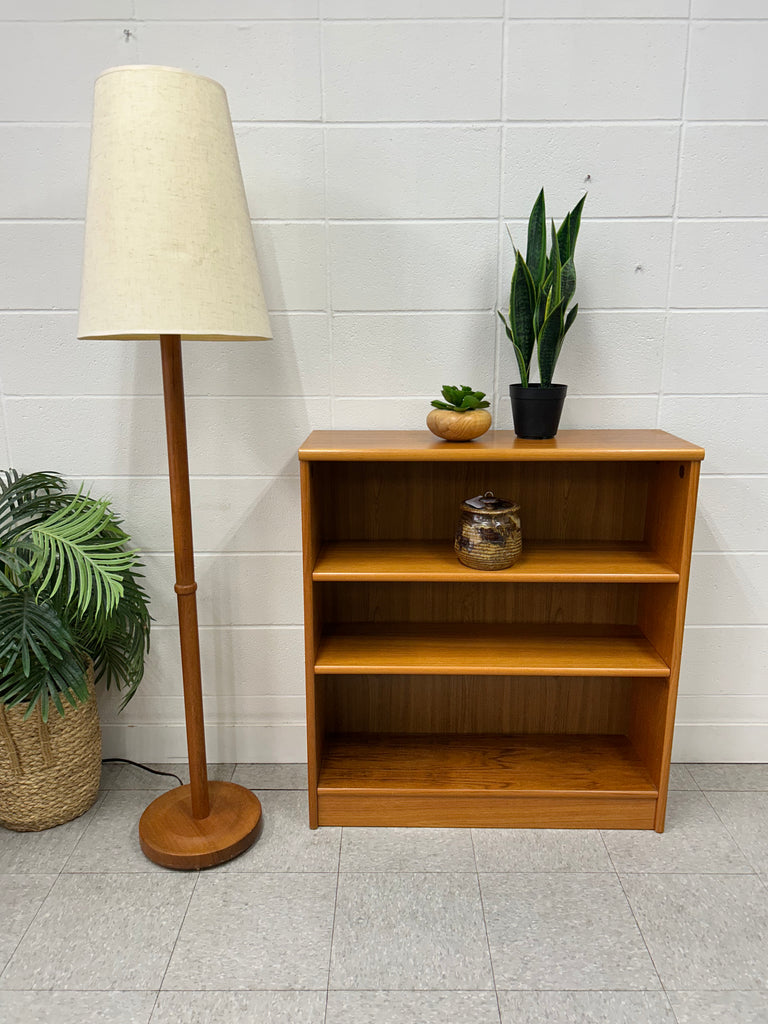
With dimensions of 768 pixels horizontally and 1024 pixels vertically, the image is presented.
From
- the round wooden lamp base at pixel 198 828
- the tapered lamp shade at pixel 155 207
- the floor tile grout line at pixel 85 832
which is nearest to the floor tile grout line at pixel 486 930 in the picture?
the round wooden lamp base at pixel 198 828

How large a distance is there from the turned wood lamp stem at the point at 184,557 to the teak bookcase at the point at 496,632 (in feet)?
0.97

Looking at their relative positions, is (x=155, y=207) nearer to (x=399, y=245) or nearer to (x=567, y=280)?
(x=399, y=245)

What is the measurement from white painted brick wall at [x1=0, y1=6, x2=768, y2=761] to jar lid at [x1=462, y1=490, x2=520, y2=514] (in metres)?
0.33

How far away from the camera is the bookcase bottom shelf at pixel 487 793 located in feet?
6.43

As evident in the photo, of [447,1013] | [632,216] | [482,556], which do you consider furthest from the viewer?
[632,216]

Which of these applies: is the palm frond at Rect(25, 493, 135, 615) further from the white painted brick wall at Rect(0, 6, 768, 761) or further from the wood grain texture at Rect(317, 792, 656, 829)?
the wood grain texture at Rect(317, 792, 656, 829)

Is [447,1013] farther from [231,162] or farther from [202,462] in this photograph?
[231,162]

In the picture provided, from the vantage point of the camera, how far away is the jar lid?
5.95ft

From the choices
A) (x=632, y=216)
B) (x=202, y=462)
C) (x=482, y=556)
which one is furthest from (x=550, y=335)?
(x=202, y=462)

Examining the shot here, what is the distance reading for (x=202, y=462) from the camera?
2.10 meters

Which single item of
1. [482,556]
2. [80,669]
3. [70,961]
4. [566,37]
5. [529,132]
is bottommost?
[70,961]

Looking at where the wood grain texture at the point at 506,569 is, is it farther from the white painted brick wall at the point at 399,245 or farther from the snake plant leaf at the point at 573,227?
the snake plant leaf at the point at 573,227

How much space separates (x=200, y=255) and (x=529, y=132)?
1.00 meters

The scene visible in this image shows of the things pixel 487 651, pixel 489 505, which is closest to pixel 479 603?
pixel 487 651
